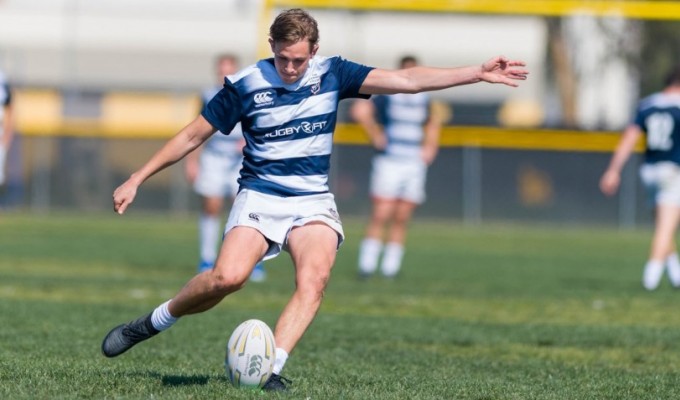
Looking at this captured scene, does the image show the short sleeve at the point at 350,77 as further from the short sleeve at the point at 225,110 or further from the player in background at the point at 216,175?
the player in background at the point at 216,175

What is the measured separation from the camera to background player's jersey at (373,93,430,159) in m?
15.1

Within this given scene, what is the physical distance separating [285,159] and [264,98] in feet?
1.02

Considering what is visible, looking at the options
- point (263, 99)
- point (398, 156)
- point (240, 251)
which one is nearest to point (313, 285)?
point (240, 251)

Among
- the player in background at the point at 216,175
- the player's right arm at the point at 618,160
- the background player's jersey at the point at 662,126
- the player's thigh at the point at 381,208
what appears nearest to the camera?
the player's right arm at the point at 618,160

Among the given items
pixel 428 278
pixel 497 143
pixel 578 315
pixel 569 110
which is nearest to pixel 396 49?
pixel 569 110

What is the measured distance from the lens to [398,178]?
1508cm

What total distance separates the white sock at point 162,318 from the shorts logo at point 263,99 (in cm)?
105

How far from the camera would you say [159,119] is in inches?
1307

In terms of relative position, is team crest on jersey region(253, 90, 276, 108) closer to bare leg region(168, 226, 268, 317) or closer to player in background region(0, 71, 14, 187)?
bare leg region(168, 226, 268, 317)

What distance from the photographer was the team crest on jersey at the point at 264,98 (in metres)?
6.73

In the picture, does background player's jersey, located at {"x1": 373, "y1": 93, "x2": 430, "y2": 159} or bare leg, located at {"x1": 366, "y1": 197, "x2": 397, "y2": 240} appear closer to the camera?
bare leg, located at {"x1": 366, "y1": 197, "x2": 397, "y2": 240}

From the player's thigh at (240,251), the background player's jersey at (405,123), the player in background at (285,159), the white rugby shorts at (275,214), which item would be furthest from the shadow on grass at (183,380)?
the background player's jersey at (405,123)

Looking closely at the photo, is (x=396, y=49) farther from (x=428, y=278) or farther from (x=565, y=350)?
(x=565, y=350)

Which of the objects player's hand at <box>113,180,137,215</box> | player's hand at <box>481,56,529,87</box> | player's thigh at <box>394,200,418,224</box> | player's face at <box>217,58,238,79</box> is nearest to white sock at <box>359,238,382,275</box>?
player's thigh at <box>394,200,418,224</box>
